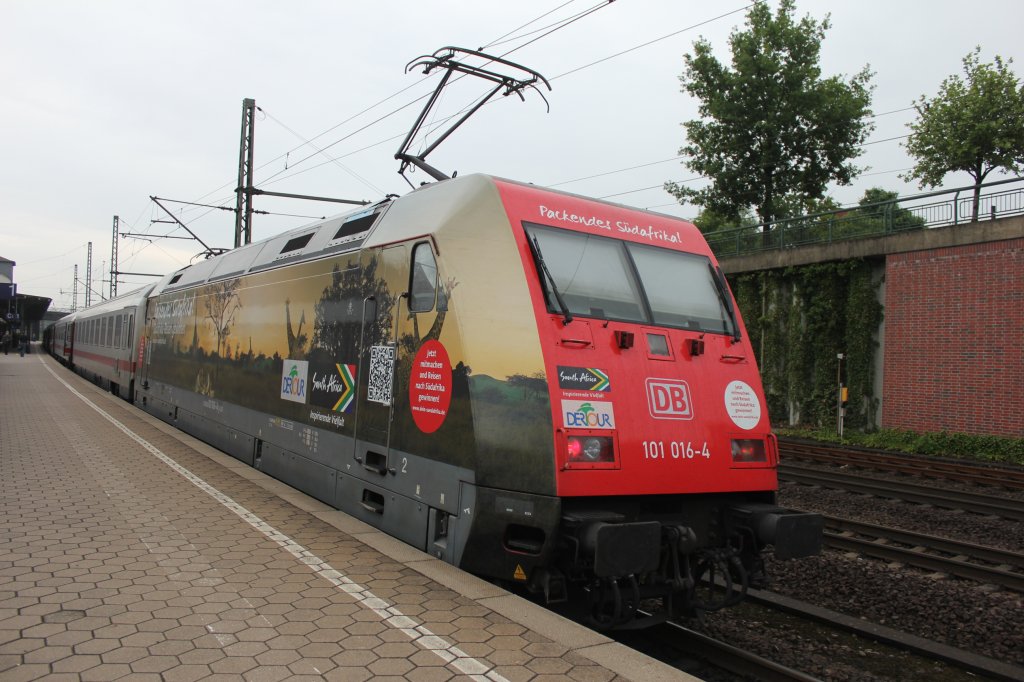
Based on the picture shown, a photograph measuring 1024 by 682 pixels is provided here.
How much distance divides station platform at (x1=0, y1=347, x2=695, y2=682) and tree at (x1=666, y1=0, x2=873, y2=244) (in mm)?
22326

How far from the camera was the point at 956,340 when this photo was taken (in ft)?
50.1

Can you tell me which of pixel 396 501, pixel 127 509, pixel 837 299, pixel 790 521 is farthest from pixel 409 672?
pixel 837 299

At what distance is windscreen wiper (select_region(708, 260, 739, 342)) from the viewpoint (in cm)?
565

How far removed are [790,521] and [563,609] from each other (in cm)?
165

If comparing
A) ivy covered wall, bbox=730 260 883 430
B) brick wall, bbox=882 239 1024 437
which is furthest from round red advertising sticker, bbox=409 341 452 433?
ivy covered wall, bbox=730 260 883 430

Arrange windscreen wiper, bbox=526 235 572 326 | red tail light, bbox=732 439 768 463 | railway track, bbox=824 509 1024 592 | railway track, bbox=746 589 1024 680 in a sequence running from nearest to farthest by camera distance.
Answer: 1. railway track, bbox=746 589 1024 680
2. windscreen wiper, bbox=526 235 572 326
3. red tail light, bbox=732 439 768 463
4. railway track, bbox=824 509 1024 592

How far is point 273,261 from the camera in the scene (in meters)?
8.38

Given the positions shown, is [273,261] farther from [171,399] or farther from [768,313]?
[768,313]

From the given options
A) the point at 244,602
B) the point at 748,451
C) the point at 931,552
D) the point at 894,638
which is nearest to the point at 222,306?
the point at 244,602

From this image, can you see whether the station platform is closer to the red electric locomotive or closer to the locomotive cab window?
the red electric locomotive

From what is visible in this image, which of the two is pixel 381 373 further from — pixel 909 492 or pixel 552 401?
pixel 909 492

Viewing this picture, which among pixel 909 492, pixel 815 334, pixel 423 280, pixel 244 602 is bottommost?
pixel 909 492

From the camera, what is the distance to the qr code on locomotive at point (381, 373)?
215 inches

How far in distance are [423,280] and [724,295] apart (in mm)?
2529
